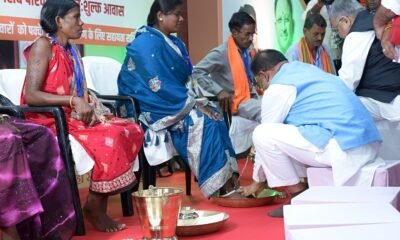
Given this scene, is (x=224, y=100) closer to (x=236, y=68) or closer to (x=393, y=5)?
(x=236, y=68)

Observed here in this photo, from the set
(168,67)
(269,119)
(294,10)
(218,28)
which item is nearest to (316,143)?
(269,119)

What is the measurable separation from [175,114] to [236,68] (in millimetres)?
1298

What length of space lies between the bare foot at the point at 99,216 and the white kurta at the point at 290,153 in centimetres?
85

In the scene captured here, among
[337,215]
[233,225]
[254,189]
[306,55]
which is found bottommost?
[233,225]

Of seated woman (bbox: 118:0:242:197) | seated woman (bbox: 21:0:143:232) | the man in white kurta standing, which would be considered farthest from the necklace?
the man in white kurta standing

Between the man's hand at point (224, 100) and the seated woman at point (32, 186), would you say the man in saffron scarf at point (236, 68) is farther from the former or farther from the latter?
the seated woman at point (32, 186)

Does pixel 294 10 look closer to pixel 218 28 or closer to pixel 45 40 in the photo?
pixel 218 28

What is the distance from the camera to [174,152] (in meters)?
4.10

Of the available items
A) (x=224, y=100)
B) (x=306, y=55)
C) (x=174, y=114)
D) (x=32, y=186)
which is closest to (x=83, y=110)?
(x=32, y=186)

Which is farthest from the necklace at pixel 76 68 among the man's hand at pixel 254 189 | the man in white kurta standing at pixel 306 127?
the man's hand at pixel 254 189

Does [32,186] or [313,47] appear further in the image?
[313,47]

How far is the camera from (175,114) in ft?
13.2

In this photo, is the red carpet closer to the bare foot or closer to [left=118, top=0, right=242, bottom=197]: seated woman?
Answer: the bare foot

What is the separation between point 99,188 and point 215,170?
0.99 meters
